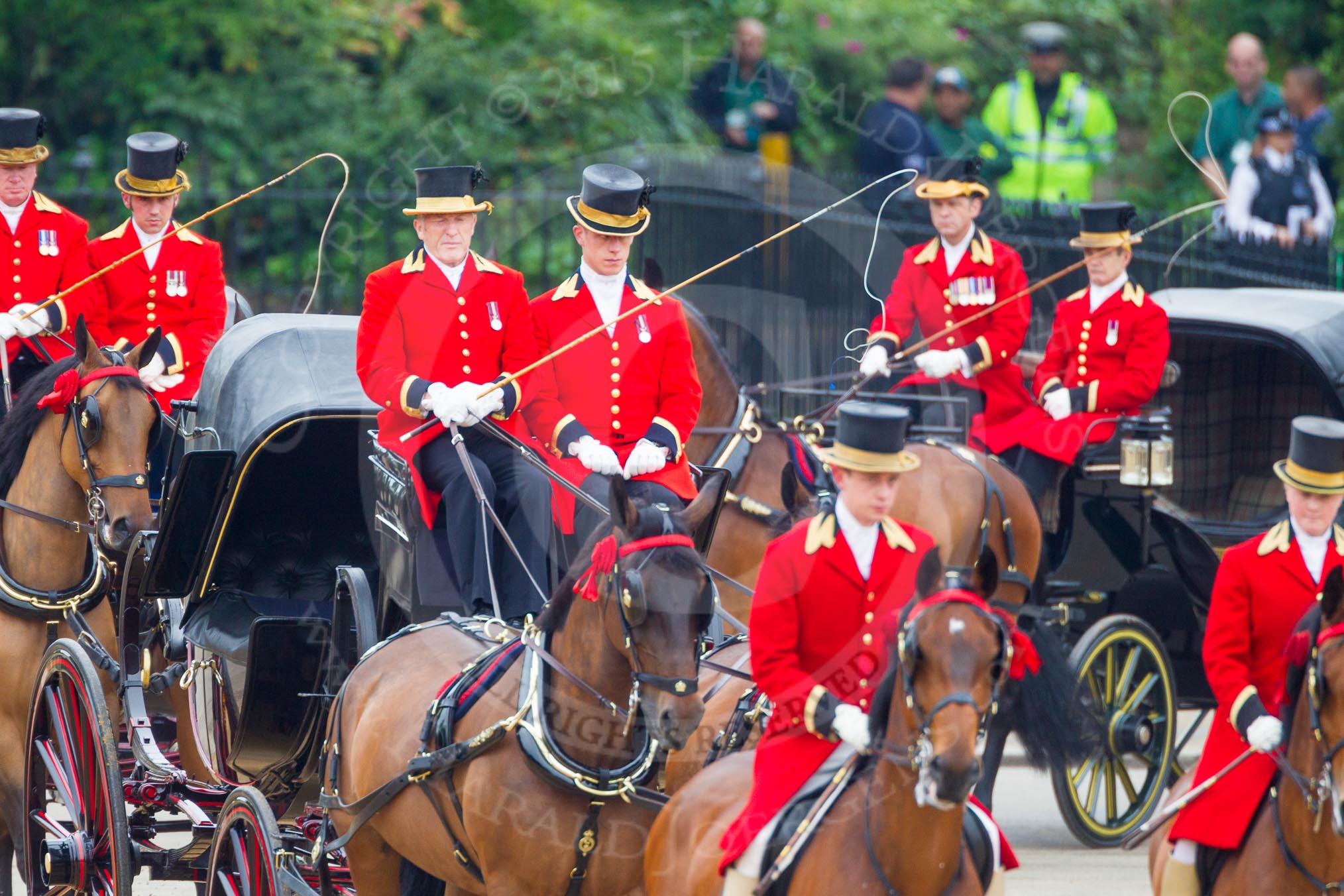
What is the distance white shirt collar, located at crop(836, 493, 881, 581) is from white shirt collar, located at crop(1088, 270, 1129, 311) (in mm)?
4411

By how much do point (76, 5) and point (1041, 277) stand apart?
21.9ft

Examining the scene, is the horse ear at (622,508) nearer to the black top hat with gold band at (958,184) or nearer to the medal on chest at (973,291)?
the black top hat with gold band at (958,184)

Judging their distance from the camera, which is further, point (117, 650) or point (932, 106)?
point (932, 106)

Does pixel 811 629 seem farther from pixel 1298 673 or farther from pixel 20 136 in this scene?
pixel 20 136

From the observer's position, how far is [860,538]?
452cm

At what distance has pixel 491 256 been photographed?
11500mm

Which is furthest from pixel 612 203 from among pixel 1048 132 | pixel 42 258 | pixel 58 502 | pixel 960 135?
pixel 1048 132

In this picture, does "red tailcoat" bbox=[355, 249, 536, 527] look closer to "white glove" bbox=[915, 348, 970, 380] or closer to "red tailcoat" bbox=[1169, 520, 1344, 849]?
"red tailcoat" bbox=[1169, 520, 1344, 849]

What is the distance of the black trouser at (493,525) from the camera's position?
19.8ft

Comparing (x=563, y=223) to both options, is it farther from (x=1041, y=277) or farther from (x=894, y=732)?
(x=894, y=732)

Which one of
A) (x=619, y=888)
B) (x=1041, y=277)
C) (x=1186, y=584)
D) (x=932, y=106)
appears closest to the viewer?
(x=619, y=888)

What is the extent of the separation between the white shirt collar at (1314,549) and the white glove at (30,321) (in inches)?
179

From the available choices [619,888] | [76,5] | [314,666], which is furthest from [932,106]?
[619,888]

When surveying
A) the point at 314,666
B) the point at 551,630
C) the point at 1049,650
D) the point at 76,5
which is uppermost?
the point at 76,5
